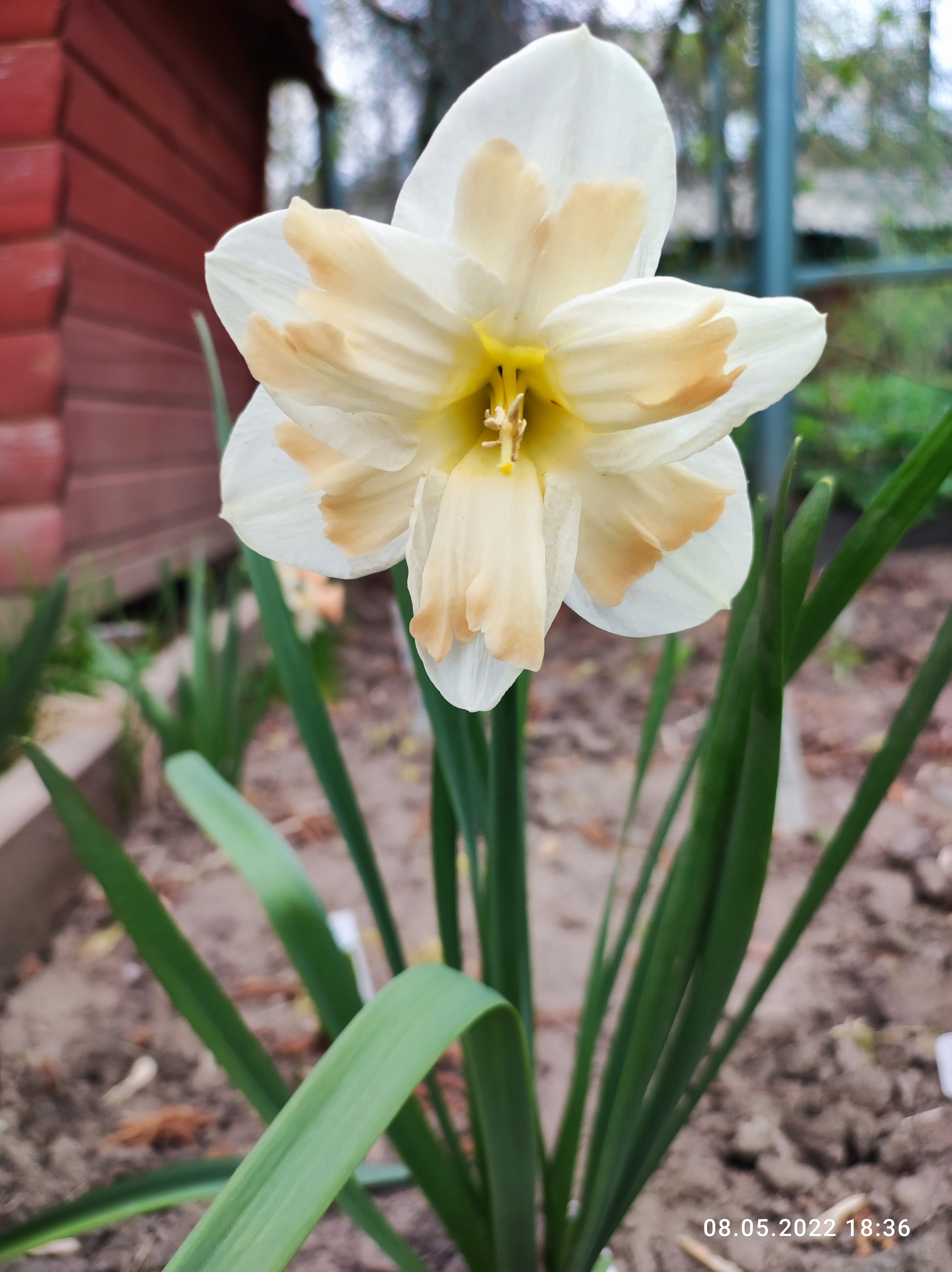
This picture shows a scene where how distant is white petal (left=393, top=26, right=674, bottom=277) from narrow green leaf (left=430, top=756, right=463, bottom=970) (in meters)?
0.36

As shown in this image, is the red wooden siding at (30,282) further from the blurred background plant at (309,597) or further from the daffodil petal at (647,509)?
the daffodil petal at (647,509)

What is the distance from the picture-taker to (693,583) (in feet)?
1.21

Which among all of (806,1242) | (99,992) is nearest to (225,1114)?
(99,992)

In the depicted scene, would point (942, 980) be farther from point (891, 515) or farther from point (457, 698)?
point (457, 698)

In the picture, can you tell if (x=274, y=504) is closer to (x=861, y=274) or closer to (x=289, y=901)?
(x=289, y=901)

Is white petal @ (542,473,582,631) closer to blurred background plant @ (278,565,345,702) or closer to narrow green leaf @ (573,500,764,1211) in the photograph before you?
narrow green leaf @ (573,500,764,1211)

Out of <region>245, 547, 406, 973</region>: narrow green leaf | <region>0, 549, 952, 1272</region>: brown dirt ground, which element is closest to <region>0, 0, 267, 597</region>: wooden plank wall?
<region>0, 549, 952, 1272</region>: brown dirt ground

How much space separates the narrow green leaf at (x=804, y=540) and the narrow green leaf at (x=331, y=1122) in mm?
253

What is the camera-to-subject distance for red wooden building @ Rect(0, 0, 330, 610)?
1.44 metres

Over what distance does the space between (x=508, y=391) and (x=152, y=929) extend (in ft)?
1.07

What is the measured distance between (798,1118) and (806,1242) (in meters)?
0.13

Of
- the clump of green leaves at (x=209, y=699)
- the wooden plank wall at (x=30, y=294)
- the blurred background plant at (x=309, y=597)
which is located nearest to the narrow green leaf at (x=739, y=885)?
the clump of green leaves at (x=209, y=699)

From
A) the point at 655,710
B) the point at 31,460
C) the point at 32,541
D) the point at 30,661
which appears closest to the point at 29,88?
the point at 31,460

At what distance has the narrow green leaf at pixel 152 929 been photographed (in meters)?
0.42
